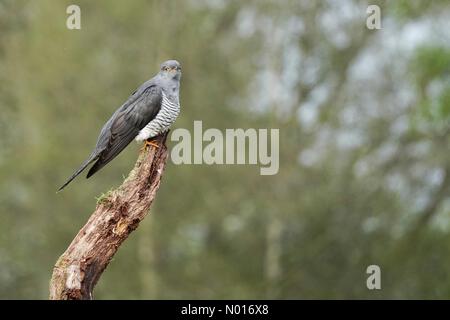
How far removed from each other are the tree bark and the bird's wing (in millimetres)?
823

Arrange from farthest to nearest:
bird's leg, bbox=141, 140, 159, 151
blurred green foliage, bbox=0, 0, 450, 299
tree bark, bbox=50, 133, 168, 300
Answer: blurred green foliage, bbox=0, 0, 450, 299
bird's leg, bbox=141, 140, 159, 151
tree bark, bbox=50, 133, 168, 300

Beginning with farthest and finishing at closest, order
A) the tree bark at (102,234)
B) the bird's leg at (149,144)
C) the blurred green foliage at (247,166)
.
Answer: the blurred green foliage at (247,166), the bird's leg at (149,144), the tree bark at (102,234)

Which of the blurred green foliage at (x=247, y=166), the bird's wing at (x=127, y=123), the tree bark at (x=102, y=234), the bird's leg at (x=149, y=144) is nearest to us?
the tree bark at (x=102, y=234)

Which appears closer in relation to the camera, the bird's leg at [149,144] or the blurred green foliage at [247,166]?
the bird's leg at [149,144]

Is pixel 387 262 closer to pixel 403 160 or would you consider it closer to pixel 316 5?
pixel 403 160

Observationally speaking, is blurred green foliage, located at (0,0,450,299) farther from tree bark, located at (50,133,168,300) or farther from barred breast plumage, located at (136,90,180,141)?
tree bark, located at (50,133,168,300)

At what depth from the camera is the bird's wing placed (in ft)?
26.6

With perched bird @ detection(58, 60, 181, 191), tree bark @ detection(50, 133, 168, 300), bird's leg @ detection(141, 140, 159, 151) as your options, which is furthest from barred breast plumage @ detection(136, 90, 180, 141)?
tree bark @ detection(50, 133, 168, 300)

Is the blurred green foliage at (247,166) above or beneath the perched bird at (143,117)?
above

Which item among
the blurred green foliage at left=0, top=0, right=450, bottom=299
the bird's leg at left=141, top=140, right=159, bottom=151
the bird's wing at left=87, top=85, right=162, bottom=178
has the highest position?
the blurred green foliage at left=0, top=0, right=450, bottom=299

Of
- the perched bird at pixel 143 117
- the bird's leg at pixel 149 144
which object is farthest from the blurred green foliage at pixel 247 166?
the bird's leg at pixel 149 144

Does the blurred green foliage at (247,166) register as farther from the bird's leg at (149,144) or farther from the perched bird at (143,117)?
the bird's leg at (149,144)

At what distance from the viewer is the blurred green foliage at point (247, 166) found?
1856 cm

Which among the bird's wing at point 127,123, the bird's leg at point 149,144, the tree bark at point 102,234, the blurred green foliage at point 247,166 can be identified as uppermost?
the blurred green foliage at point 247,166
